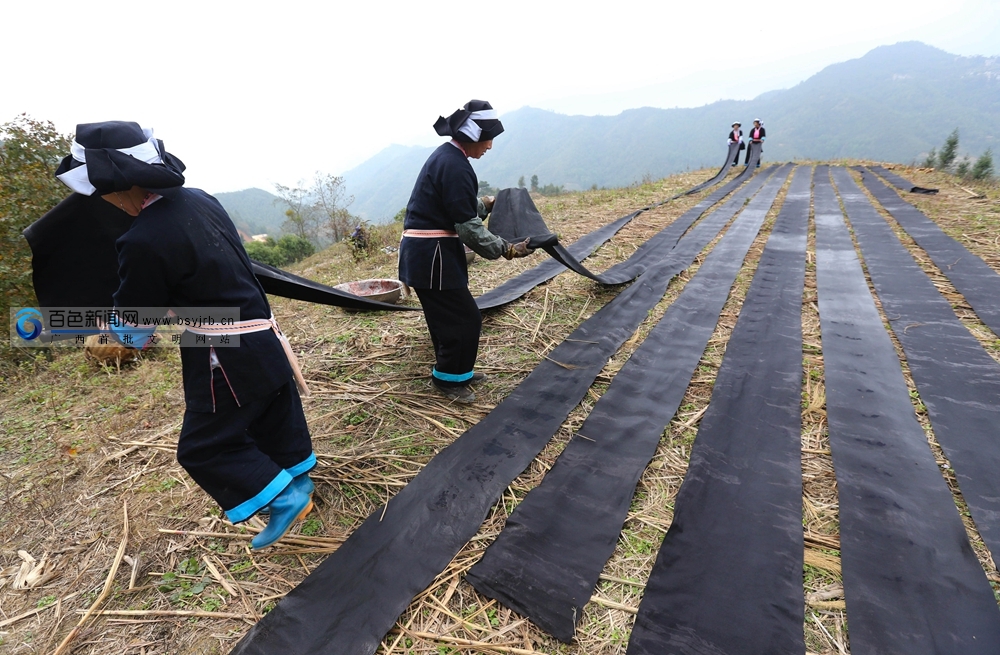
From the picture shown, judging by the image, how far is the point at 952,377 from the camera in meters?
2.29

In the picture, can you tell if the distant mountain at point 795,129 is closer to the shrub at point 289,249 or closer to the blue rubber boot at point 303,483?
the shrub at point 289,249

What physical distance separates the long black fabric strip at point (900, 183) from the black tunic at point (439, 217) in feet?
26.5

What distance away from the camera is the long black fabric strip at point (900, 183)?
6.59m

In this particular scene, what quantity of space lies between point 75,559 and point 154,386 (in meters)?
1.42

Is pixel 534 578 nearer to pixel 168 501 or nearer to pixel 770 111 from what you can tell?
pixel 168 501

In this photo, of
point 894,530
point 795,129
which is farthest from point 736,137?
point 795,129

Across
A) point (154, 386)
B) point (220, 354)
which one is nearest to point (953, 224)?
point (220, 354)

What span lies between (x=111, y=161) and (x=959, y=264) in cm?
567

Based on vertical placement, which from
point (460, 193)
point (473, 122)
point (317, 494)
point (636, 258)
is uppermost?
point (473, 122)

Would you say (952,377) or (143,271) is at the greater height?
(143,271)

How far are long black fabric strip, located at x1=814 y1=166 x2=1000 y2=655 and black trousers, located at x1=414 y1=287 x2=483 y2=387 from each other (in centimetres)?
179

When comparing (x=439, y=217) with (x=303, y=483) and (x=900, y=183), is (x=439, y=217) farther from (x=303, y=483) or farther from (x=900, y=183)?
(x=900, y=183)

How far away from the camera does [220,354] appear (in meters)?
1.34

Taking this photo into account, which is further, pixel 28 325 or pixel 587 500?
pixel 28 325
